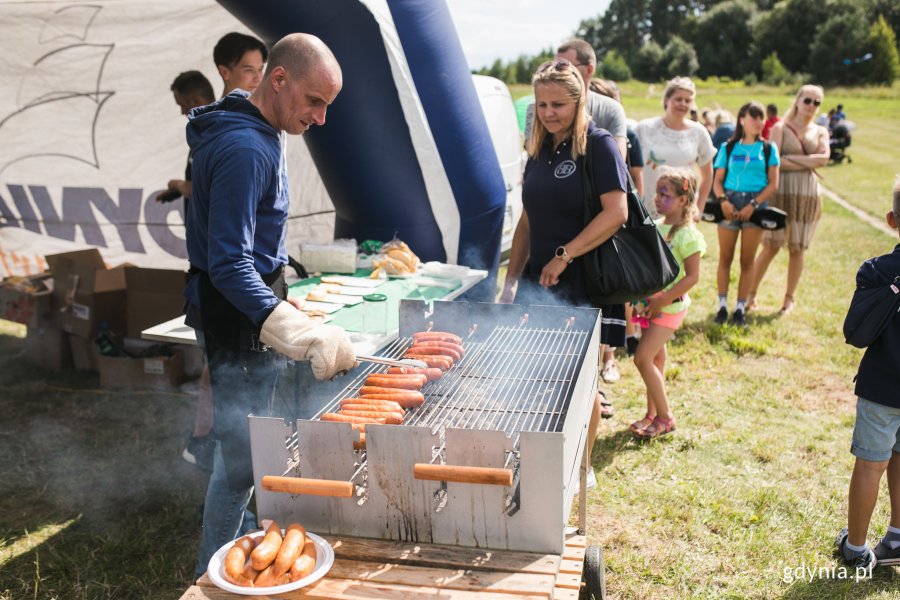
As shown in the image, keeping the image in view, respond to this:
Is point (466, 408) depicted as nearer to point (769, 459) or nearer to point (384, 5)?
point (769, 459)

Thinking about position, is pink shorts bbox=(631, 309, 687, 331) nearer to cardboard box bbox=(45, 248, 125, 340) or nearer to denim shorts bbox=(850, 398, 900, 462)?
denim shorts bbox=(850, 398, 900, 462)

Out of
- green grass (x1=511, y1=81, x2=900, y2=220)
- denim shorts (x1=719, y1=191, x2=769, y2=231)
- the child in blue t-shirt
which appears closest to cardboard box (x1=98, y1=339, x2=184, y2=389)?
the child in blue t-shirt

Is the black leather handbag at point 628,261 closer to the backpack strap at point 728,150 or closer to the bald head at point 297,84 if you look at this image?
the bald head at point 297,84

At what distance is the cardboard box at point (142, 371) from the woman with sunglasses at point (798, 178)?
5.55m

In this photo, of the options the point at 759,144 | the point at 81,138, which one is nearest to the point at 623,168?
the point at 759,144

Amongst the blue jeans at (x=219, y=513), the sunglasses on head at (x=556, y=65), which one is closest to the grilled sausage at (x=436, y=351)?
the blue jeans at (x=219, y=513)

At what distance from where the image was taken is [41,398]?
5.92 m

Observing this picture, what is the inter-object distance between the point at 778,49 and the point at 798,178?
68.3m

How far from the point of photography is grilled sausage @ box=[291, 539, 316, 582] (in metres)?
2.11

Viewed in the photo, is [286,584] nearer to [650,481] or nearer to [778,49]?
[650,481]

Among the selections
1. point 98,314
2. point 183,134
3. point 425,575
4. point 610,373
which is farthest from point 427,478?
point 183,134

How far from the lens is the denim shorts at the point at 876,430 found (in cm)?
331

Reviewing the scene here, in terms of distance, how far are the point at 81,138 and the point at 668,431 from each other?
612cm

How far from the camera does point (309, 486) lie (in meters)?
2.21
